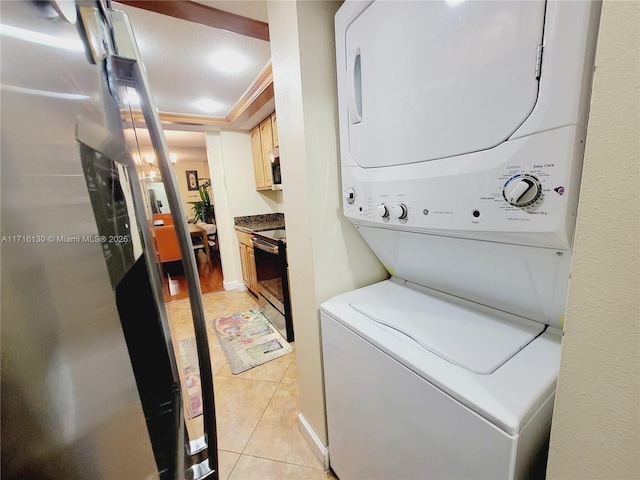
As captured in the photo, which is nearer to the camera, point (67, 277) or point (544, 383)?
point (67, 277)

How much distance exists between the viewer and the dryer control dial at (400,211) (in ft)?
2.60

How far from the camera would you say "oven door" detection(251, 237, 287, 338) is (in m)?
2.38

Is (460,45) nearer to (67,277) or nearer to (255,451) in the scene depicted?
(67,277)

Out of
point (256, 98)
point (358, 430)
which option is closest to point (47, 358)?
point (358, 430)

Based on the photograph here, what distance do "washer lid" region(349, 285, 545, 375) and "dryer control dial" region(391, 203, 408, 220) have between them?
34 cm

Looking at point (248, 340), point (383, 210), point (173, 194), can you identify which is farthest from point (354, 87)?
point (248, 340)

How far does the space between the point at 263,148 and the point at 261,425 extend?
2.72 metres

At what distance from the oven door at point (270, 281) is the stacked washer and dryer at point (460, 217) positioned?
140 centimetres

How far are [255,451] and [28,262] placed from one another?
62.9 inches

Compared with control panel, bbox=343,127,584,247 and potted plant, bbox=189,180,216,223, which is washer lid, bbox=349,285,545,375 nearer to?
control panel, bbox=343,127,584,247

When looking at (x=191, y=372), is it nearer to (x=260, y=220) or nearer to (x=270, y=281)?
(x=270, y=281)

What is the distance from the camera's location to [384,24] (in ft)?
2.50

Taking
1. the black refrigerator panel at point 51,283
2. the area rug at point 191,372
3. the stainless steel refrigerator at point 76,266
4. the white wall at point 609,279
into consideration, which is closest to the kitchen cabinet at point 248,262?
the area rug at point 191,372

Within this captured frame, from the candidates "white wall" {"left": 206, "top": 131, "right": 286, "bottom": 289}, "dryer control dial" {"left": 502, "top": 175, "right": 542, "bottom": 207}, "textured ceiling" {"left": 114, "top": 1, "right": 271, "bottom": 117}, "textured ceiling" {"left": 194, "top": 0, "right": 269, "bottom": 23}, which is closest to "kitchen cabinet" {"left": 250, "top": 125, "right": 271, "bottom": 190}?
"white wall" {"left": 206, "top": 131, "right": 286, "bottom": 289}
